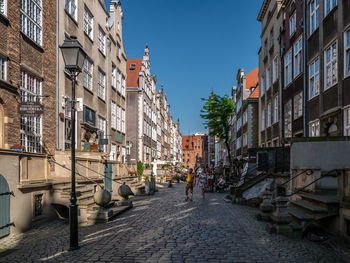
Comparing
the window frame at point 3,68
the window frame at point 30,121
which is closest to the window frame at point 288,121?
the window frame at point 30,121

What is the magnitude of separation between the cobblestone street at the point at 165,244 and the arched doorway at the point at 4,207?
0.85ft

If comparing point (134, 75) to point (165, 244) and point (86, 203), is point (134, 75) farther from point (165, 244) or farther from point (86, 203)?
point (165, 244)

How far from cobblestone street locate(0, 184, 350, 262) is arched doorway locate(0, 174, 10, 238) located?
0.26 meters

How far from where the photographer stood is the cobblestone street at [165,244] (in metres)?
6.45

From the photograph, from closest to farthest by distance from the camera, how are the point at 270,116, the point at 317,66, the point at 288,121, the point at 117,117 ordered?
1. the point at 317,66
2. the point at 288,121
3. the point at 270,116
4. the point at 117,117

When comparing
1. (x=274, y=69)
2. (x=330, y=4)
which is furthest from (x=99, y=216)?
(x=274, y=69)

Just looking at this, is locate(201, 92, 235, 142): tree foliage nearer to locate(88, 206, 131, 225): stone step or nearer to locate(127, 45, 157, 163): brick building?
locate(127, 45, 157, 163): brick building

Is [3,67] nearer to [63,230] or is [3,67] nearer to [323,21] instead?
[63,230]

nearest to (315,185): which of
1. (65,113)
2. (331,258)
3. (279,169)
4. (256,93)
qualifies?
(331,258)

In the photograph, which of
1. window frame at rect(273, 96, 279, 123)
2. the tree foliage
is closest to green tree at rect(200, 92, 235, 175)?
the tree foliage

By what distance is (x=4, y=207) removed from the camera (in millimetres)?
8305

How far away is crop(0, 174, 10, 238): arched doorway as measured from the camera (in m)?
8.16

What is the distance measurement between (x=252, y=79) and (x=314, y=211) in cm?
3942

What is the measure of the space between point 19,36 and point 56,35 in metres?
3.85
